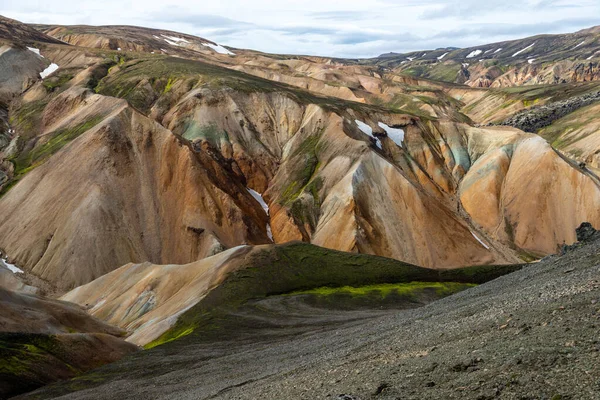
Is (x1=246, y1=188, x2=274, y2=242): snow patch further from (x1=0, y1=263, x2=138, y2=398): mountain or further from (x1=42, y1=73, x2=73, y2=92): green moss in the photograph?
(x1=42, y1=73, x2=73, y2=92): green moss

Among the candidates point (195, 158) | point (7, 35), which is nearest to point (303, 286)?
point (195, 158)

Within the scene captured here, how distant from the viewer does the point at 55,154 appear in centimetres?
10412

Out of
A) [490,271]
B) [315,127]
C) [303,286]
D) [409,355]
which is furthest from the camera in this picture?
[315,127]

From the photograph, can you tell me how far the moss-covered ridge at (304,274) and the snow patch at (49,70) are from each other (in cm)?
11313

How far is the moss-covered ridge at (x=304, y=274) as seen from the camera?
63531 mm

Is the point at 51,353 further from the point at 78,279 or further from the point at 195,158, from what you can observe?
the point at 195,158

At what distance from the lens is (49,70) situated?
15888 cm

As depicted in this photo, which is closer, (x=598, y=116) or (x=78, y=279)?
(x=78, y=279)

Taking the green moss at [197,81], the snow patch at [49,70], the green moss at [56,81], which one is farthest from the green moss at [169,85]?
the snow patch at [49,70]

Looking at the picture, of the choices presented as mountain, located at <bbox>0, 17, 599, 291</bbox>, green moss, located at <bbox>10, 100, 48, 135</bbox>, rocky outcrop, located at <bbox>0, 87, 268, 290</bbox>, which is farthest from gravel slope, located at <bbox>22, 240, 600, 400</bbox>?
green moss, located at <bbox>10, 100, 48, 135</bbox>

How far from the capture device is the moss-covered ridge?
2501 inches

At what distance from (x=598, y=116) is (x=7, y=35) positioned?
189 meters

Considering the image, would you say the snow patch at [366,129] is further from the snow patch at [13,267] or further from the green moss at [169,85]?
the snow patch at [13,267]

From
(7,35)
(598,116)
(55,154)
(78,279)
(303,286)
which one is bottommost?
(78,279)
